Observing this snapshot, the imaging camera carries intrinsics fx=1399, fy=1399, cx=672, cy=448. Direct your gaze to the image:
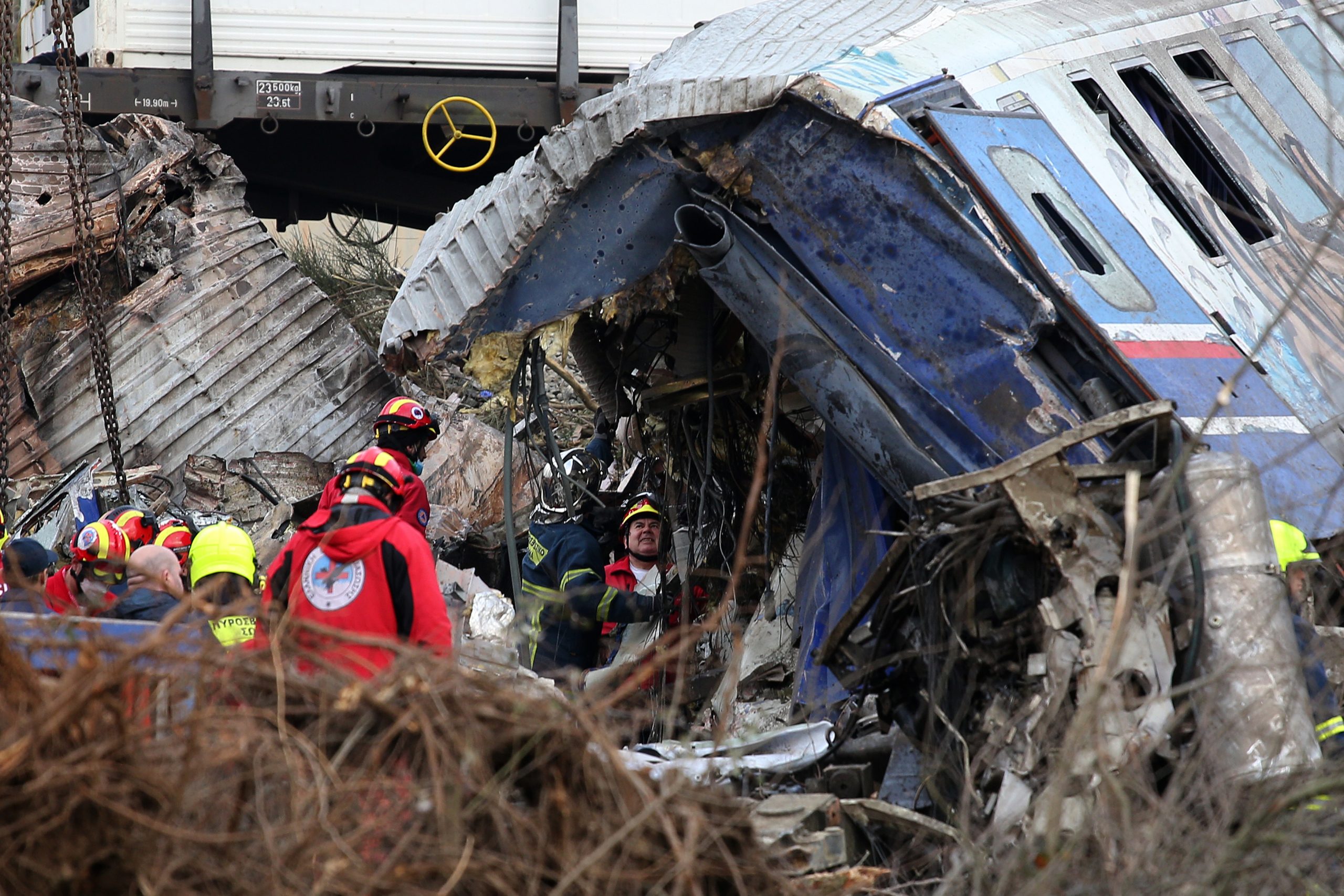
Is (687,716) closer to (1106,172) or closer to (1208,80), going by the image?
(1106,172)

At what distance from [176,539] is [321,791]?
233 inches

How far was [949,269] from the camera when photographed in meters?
5.63

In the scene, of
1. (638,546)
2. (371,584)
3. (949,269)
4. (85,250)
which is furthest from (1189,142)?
(85,250)

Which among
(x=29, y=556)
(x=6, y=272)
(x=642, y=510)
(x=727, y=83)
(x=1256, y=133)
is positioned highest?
(x=6, y=272)

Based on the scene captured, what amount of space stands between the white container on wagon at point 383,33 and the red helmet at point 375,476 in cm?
846

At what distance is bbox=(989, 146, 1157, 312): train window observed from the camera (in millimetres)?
5625

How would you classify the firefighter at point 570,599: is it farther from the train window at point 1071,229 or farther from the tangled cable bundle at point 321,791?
the tangled cable bundle at point 321,791

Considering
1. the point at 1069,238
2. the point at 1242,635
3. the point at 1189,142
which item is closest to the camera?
the point at 1242,635

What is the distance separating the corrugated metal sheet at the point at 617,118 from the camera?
5918 mm

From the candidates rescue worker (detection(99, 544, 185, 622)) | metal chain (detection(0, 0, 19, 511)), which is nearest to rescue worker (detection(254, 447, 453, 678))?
rescue worker (detection(99, 544, 185, 622))

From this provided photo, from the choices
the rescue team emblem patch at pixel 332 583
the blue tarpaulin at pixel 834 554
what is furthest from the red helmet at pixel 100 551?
the blue tarpaulin at pixel 834 554

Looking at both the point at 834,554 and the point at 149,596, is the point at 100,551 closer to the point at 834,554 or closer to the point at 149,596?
the point at 149,596

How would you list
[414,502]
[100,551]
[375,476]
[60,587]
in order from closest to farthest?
[375,476], [414,502], [100,551], [60,587]

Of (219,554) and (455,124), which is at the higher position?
(219,554)
